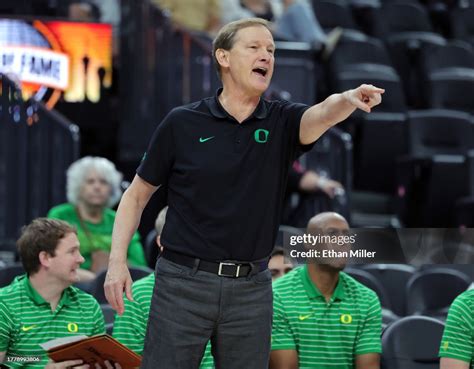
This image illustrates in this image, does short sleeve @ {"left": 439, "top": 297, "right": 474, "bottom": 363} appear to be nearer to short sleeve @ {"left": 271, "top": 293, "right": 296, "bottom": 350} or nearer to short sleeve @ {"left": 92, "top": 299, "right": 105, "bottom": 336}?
short sleeve @ {"left": 271, "top": 293, "right": 296, "bottom": 350}

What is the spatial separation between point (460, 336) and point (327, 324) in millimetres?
800

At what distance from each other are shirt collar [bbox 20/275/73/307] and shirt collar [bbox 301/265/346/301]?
43.6 inches

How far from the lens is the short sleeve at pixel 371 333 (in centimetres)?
507

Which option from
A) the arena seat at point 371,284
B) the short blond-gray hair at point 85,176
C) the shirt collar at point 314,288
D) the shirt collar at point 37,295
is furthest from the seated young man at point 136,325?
the short blond-gray hair at point 85,176

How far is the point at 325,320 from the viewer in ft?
17.0

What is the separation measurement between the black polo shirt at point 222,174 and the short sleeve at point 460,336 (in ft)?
4.42

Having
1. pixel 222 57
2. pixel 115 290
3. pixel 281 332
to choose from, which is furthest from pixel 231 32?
pixel 281 332

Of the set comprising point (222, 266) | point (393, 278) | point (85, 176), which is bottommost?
point (393, 278)

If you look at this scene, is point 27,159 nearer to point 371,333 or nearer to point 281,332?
point 281,332

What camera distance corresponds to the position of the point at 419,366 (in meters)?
5.25

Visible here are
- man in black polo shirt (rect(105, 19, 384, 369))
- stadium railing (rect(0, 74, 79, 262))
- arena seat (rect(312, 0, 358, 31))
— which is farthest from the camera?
arena seat (rect(312, 0, 358, 31))

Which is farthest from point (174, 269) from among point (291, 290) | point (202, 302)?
point (291, 290)

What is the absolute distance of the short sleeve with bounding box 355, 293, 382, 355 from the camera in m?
5.07

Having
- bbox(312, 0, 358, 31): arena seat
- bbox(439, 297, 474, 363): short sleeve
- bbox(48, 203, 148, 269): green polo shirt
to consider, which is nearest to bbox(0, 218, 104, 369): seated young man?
bbox(439, 297, 474, 363): short sleeve
